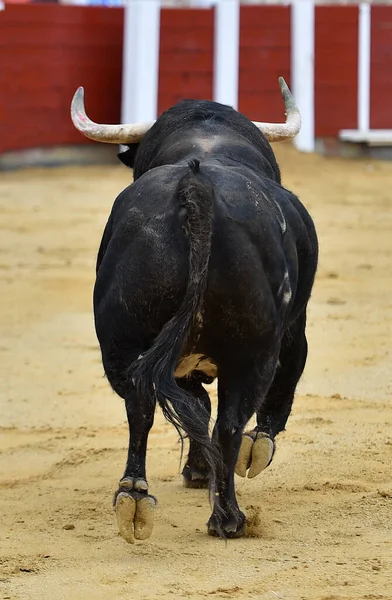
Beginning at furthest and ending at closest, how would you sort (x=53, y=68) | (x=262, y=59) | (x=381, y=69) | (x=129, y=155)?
(x=381, y=69) → (x=262, y=59) → (x=53, y=68) → (x=129, y=155)

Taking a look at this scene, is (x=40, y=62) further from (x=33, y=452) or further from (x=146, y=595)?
(x=146, y=595)

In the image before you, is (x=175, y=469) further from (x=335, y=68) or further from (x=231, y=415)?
(x=335, y=68)

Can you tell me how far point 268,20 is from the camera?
37.2 feet

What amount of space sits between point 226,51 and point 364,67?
1386 mm

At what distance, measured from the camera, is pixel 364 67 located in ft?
37.9

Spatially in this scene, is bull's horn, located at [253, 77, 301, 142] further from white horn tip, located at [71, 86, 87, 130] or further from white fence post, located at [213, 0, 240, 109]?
white fence post, located at [213, 0, 240, 109]

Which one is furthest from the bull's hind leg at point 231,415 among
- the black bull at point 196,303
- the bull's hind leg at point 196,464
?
the bull's hind leg at point 196,464

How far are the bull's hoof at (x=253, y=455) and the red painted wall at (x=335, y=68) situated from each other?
28.4ft

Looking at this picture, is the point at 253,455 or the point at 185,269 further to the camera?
the point at 253,455

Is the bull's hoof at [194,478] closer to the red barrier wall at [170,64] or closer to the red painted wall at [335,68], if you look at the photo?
the red barrier wall at [170,64]

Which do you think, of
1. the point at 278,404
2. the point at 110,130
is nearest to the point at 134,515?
the point at 278,404

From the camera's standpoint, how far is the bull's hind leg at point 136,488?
8.62 ft

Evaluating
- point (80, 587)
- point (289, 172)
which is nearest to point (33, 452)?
point (80, 587)

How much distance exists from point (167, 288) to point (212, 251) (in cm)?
13
